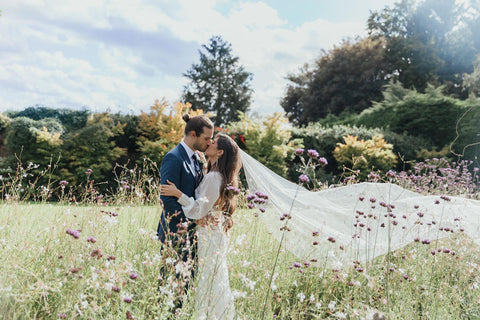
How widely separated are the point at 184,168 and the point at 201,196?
326 mm

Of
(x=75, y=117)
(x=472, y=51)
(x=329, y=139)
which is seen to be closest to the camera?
(x=75, y=117)

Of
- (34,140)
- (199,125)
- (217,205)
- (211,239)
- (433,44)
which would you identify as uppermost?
(433,44)

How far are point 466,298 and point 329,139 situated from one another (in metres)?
11.5

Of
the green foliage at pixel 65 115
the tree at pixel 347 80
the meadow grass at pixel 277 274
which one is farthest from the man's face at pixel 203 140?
the tree at pixel 347 80

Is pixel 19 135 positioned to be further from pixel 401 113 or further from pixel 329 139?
pixel 401 113

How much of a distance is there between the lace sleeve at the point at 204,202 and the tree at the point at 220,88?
2876 centimetres

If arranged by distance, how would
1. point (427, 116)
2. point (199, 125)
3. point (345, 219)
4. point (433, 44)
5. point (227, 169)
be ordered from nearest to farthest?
point (227, 169) < point (199, 125) < point (345, 219) < point (427, 116) < point (433, 44)

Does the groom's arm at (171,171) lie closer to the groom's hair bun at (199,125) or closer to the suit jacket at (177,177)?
the suit jacket at (177,177)

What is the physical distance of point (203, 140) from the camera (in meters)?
3.44

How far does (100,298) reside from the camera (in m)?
2.79

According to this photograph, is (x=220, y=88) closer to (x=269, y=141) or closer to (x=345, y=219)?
(x=269, y=141)

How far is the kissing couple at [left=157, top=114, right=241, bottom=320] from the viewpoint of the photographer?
2.99 metres

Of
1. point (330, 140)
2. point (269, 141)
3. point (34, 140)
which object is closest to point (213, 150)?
point (269, 141)

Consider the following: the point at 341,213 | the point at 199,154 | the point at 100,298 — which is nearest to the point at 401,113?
the point at 341,213
